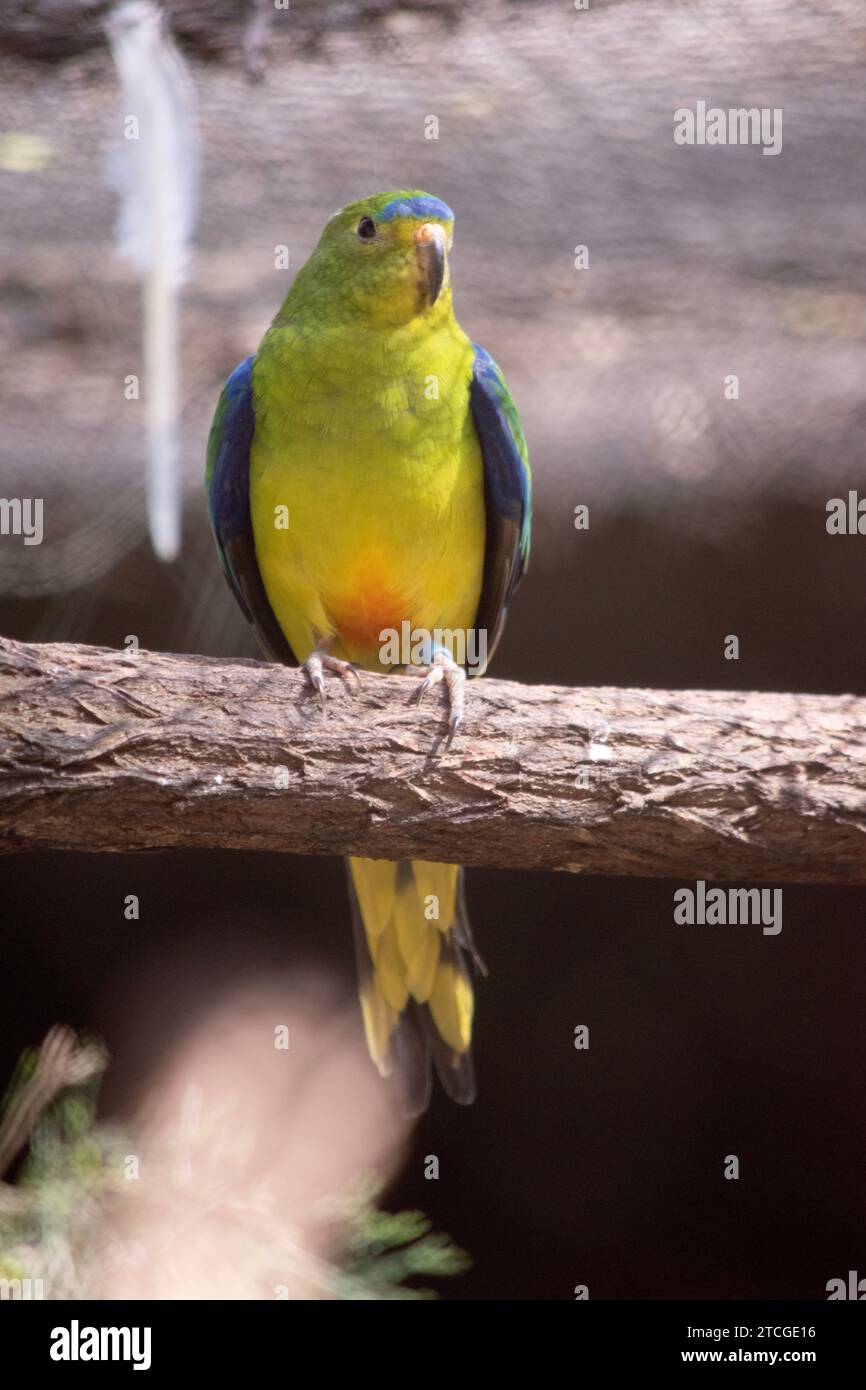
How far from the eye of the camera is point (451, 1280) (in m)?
3.54

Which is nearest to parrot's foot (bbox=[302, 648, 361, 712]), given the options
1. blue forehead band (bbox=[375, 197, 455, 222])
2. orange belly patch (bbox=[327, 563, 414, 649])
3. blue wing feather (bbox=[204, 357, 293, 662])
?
orange belly patch (bbox=[327, 563, 414, 649])

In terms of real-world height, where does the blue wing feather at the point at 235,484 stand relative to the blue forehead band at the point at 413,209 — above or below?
below

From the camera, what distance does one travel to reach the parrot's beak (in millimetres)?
2689

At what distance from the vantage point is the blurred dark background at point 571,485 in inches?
130

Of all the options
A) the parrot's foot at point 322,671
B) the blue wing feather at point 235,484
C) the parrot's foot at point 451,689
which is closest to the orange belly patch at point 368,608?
the blue wing feather at point 235,484

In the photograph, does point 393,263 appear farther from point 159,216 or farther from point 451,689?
point 451,689

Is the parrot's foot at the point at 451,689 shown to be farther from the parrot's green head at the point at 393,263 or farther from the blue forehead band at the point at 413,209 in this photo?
the blue forehead band at the point at 413,209

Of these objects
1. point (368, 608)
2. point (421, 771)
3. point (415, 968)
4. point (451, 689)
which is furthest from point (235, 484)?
point (415, 968)

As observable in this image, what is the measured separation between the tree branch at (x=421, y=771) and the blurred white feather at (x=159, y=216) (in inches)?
49.9

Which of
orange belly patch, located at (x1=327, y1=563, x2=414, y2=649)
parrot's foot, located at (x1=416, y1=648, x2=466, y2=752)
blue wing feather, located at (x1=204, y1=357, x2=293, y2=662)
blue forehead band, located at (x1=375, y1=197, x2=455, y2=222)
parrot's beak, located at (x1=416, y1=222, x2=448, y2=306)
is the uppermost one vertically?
blue forehead band, located at (x1=375, y1=197, x2=455, y2=222)

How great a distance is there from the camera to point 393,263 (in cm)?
273

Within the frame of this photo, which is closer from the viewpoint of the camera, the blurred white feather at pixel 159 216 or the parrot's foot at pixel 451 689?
the parrot's foot at pixel 451 689

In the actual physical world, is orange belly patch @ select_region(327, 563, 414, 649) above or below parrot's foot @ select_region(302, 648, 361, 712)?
above

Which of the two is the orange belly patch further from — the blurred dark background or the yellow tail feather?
the blurred dark background
